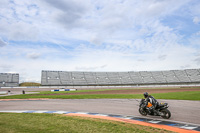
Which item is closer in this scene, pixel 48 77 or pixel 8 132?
pixel 8 132

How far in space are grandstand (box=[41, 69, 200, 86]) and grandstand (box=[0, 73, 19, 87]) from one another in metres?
10.7

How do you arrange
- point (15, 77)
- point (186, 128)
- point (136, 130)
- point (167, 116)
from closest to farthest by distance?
1. point (136, 130)
2. point (186, 128)
3. point (167, 116)
4. point (15, 77)

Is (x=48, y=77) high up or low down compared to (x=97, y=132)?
up

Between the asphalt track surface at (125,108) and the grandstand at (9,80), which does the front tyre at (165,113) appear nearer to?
the asphalt track surface at (125,108)

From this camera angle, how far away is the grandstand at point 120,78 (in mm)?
68938

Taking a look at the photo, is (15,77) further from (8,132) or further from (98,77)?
(8,132)

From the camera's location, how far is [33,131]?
6.06 m

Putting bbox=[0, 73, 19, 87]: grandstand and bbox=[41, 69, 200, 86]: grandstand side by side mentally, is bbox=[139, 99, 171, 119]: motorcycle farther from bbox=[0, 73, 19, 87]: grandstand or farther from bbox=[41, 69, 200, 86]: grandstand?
bbox=[0, 73, 19, 87]: grandstand

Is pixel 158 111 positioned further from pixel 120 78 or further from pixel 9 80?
pixel 9 80

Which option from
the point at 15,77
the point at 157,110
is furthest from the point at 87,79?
the point at 157,110

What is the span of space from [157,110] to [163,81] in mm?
67129

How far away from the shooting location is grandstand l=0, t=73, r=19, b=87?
6287cm

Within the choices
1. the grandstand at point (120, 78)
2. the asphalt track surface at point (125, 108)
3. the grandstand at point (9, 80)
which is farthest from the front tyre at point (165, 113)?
the grandstand at point (9, 80)

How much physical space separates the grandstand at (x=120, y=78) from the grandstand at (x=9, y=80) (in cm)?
1069
